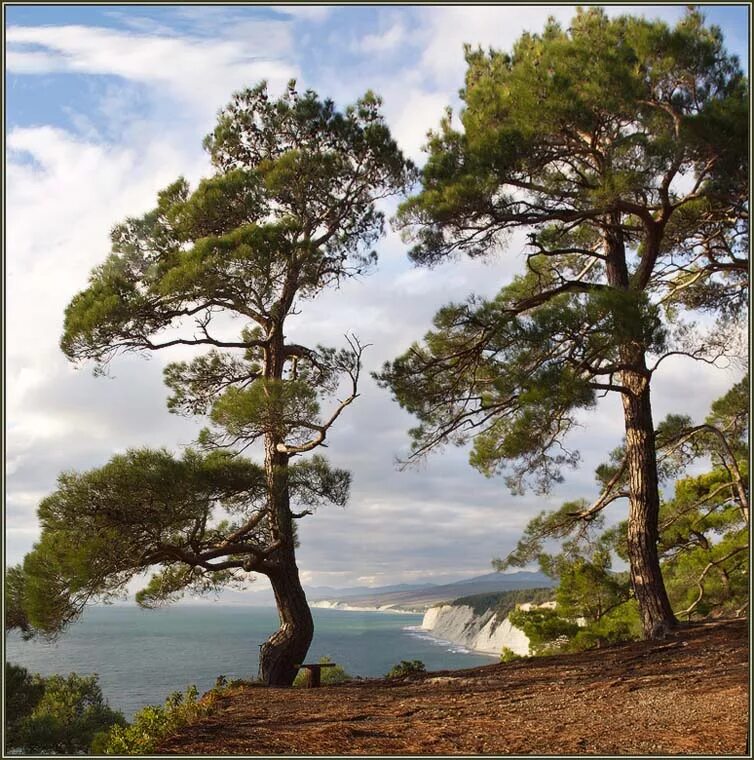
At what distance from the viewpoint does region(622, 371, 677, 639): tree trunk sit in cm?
698

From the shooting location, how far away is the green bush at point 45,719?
36.0ft

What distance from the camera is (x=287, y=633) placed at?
7.21 m

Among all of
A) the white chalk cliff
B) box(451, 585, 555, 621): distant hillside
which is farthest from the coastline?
box(451, 585, 555, 621): distant hillside

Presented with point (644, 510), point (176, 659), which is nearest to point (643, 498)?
point (644, 510)

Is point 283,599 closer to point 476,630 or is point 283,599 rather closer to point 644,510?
point 644,510

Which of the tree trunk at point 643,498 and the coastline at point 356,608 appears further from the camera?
the coastline at point 356,608

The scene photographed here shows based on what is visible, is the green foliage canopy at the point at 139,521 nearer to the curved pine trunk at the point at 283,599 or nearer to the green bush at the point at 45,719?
the curved pine trunk at the point at 283,599

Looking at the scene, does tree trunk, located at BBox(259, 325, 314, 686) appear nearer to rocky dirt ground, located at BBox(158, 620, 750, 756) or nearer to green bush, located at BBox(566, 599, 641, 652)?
rocky dirt ground, located at BBox(158, 620, 750, 756)

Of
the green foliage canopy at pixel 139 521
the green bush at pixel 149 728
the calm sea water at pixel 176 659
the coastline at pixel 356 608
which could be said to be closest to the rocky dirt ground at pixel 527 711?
the green bush at pixel 149 728

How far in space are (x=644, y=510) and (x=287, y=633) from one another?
151 inches

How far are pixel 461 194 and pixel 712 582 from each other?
734 cm

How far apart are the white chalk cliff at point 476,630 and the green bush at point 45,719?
17536 millimetres

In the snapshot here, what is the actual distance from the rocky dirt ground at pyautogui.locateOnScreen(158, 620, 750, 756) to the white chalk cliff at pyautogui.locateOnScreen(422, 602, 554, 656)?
21973 mm

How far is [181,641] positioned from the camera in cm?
4975
